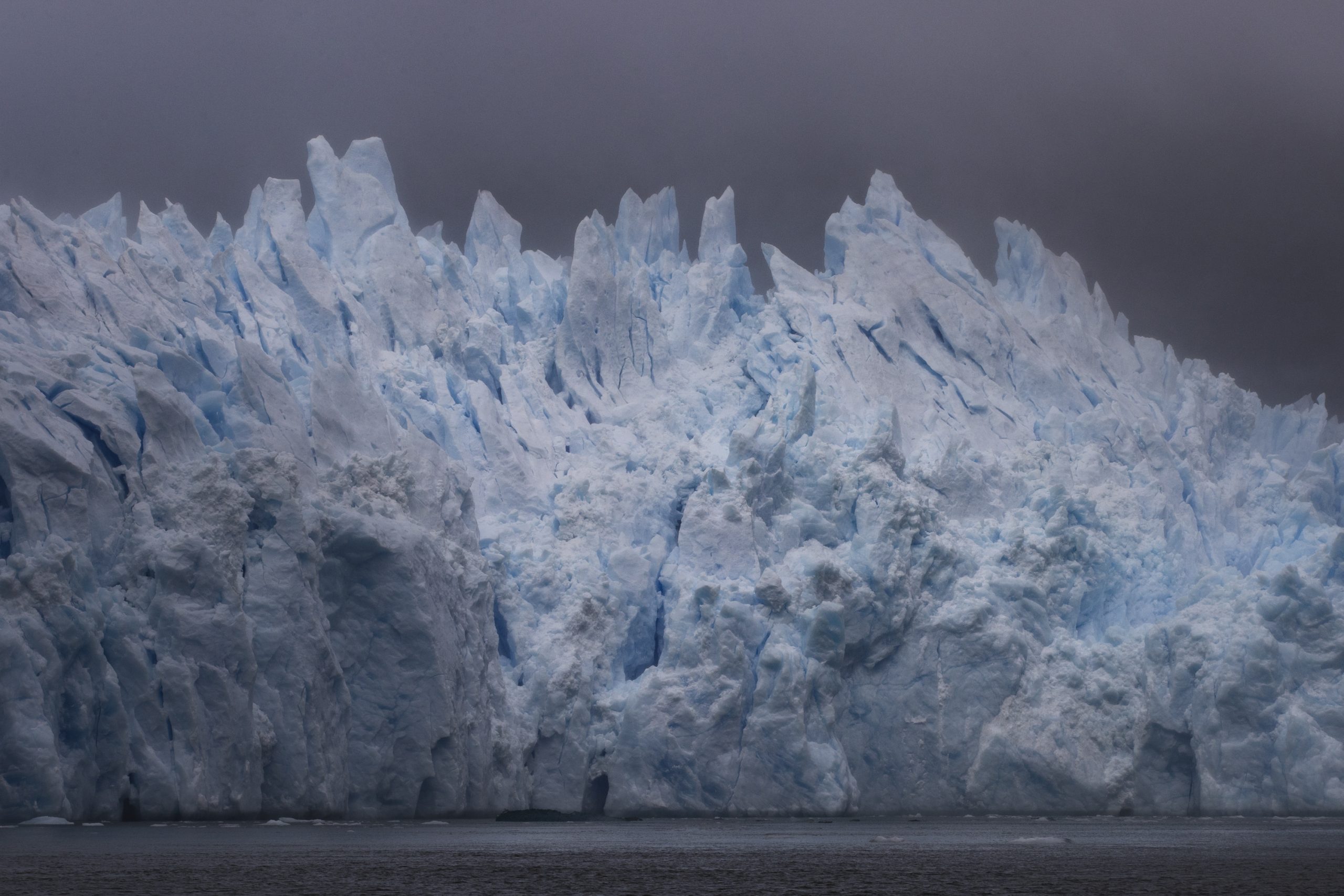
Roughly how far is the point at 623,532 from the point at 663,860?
12.9m

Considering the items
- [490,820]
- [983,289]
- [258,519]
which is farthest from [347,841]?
[983,289]

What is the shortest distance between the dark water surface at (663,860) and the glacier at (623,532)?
2.18m

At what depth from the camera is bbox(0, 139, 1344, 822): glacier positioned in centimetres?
2259

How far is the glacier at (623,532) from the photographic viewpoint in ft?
74.1

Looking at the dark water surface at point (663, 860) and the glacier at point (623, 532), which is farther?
the glacier at point (623, 532)

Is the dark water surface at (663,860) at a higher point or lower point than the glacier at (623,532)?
lower

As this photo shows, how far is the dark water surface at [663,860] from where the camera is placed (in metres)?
14.5

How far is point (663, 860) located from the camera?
18.8 metres

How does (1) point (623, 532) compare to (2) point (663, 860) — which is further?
(1) point (623, 532)

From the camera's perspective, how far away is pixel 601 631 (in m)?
29.5

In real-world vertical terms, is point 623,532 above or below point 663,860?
above

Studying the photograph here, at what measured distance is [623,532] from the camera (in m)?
31.2

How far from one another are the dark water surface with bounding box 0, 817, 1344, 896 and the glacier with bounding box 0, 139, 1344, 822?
2177 millimetres

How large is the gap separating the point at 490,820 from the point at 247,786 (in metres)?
7.41
